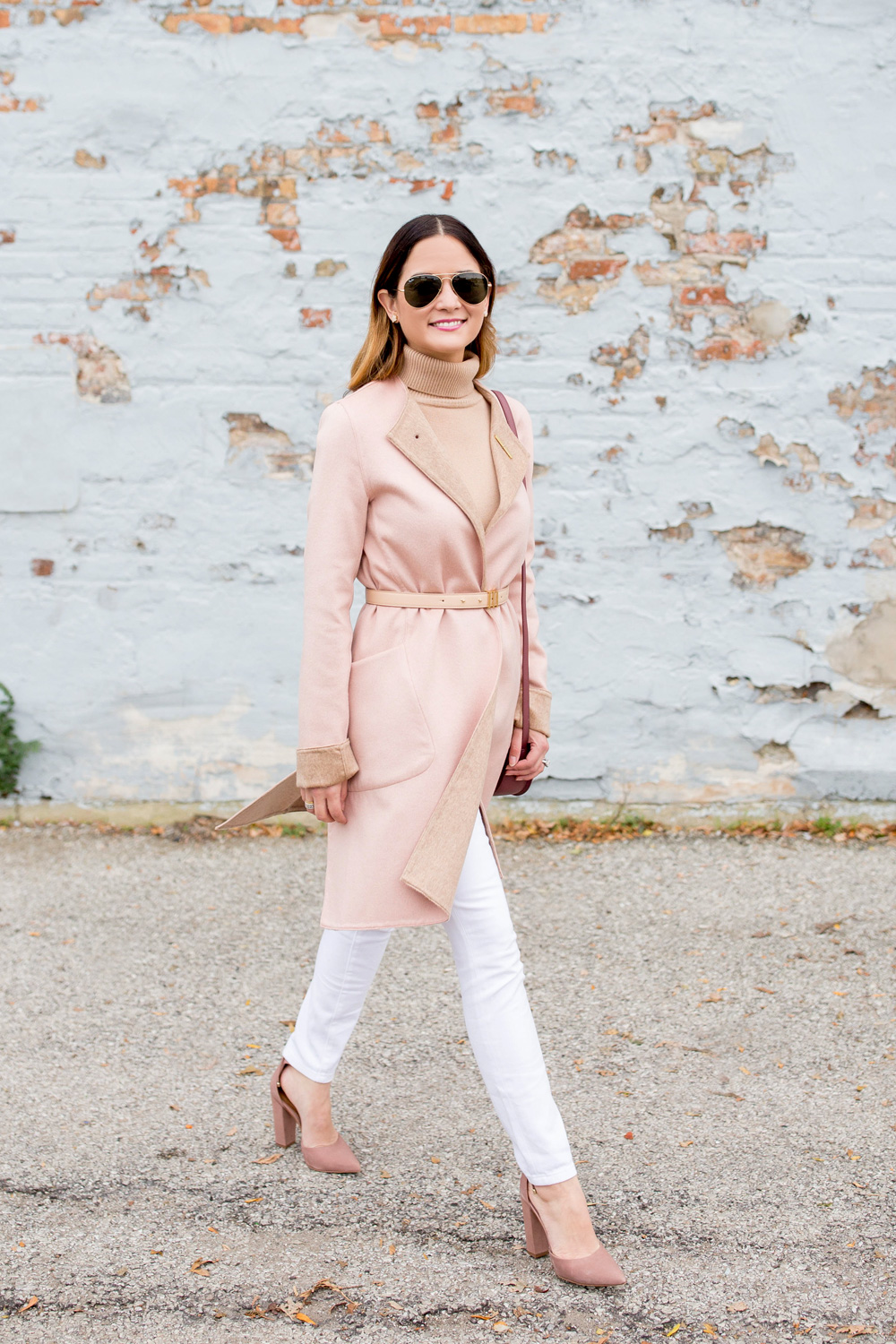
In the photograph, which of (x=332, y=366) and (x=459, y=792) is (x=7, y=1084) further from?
(x=332, y=366)

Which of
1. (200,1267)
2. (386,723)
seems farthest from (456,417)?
(200,1267)

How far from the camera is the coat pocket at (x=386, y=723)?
2.29 metres

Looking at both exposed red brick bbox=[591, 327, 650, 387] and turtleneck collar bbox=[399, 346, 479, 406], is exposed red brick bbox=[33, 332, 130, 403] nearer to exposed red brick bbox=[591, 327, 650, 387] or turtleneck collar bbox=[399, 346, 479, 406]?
exposed red brick bbox=[591, 327, 650, 387]

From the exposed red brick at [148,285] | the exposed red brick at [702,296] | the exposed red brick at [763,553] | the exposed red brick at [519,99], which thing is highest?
the exposed red brick at [519,99]

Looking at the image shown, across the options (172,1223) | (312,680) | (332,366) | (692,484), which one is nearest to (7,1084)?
(172,1223)

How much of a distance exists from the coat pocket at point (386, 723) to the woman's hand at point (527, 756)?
Answer: 0.97ft

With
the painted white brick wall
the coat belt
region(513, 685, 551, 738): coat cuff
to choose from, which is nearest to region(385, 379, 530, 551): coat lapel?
the coat belt

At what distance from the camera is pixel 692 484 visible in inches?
183

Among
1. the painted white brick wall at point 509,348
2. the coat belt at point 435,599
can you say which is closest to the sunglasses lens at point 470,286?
the coat belt at point 435,599

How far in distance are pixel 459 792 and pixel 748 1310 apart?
3.35 ft

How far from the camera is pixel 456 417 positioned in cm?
241

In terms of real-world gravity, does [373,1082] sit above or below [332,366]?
below

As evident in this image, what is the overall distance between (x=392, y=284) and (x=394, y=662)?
0.72m

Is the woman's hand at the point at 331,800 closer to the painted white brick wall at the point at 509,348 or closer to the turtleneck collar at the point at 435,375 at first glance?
the turtleneck collar at the point at 435,375
